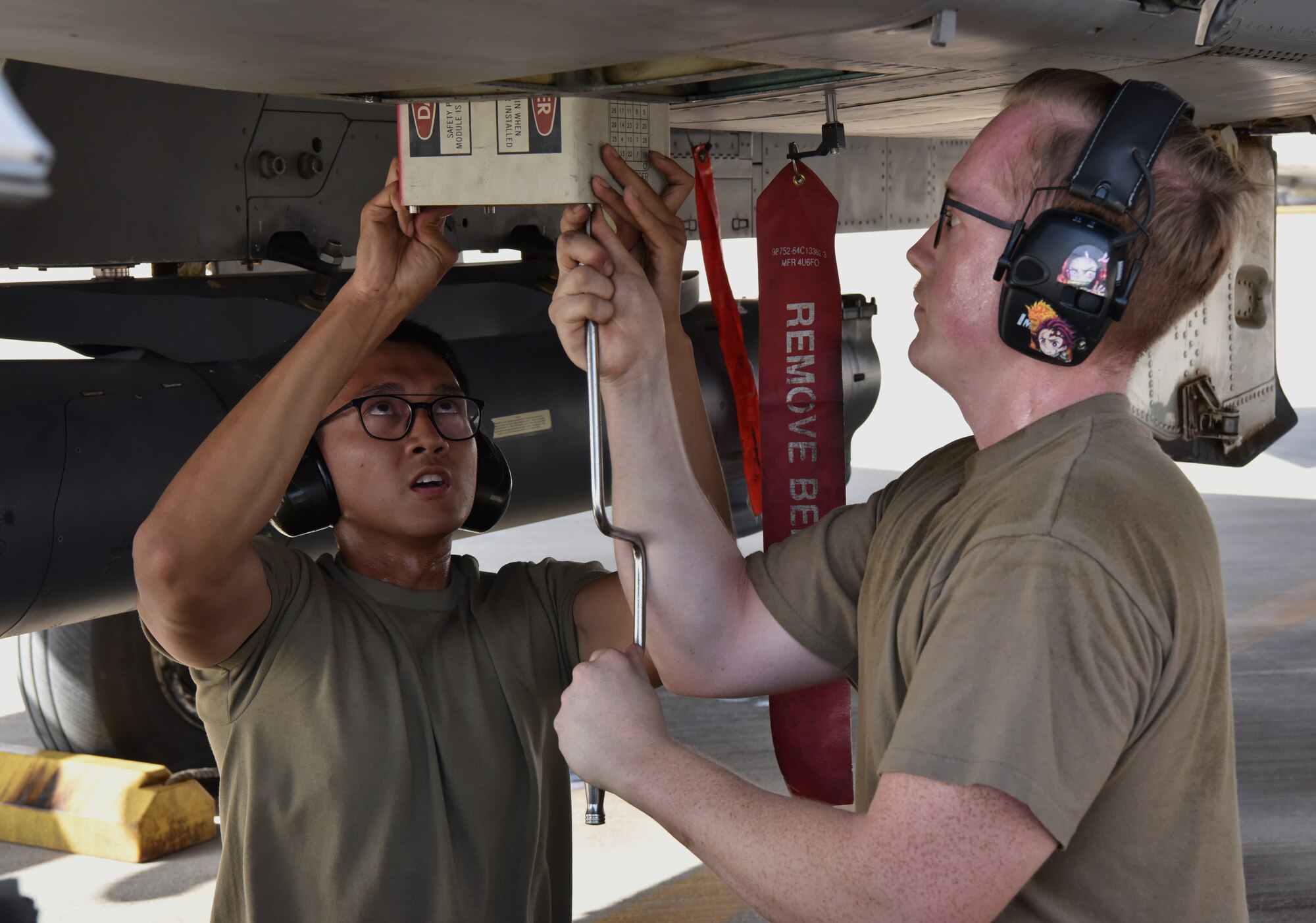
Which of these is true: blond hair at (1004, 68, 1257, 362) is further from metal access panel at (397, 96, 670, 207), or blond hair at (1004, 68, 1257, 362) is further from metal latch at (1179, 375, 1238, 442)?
metal latch at (1179, 375, 1238, 442)

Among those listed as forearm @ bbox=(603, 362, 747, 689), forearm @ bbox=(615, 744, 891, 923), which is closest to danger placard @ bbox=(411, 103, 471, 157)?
forearm @ bbox=(603, 362, 747, 689)

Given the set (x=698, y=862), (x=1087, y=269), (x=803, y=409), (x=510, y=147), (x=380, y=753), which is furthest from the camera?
(x=698, y=862)

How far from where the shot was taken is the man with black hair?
5.62 feet

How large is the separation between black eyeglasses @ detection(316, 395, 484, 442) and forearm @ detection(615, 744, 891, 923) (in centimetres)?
87

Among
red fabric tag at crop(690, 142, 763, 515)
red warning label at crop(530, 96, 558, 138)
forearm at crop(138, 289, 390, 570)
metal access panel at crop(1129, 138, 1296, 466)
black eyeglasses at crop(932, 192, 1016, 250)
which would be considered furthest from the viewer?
metal access panel at crop(1129, 138, 1296, 466)

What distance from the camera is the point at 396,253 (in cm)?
183

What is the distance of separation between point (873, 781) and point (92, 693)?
3585 mm

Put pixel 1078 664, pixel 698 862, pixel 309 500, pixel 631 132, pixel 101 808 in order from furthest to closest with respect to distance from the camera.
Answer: pixel 101 808 < pixel 698 862 < pixel 309 500 < pixel 631 132 < pixel 1078 664

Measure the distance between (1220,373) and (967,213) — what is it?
473cm

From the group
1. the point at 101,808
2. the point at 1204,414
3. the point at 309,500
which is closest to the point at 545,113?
the point at 309,500

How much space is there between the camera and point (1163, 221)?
4.50ft

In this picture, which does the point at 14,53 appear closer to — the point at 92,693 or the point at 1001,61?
the point at 1001,61

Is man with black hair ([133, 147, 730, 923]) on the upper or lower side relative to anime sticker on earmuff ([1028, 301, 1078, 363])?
lower

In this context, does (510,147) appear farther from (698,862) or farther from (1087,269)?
(698,862)
